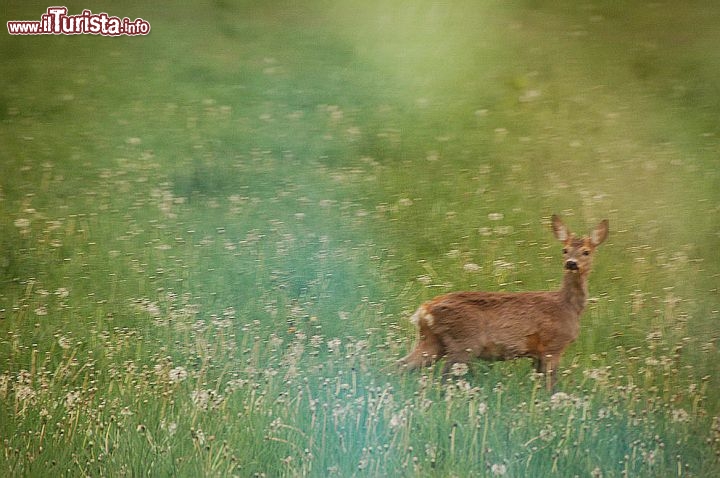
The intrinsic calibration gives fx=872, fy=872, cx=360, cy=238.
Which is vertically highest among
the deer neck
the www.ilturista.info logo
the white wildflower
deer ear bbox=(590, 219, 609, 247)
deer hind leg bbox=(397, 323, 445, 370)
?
the www.ilturista.info logo

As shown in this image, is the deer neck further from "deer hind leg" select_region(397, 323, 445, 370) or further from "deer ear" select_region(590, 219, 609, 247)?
"deer hind leg" select_region(397, 323, 445, 370)

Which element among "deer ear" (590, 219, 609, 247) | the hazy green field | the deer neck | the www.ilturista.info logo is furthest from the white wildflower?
"deer ear" (590, 219, 609, 247)

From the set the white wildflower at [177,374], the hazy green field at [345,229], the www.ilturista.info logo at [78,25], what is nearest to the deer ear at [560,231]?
the hazy green field at [345,229]

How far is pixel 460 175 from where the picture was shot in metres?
3.02

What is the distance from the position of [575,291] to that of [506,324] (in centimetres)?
26

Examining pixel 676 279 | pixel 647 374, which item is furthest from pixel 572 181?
pixel 647 374

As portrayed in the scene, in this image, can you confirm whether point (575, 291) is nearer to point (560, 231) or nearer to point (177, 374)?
point (560, 231)

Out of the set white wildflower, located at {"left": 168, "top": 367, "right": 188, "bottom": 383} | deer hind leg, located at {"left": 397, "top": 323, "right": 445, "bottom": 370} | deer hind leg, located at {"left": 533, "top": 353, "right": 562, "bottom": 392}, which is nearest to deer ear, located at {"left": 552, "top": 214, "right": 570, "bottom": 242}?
deer hind leg, located at {"left": 533, "top": 353, "right": 562, "bottom": 392}

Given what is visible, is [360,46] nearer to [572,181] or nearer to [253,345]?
[572,181]

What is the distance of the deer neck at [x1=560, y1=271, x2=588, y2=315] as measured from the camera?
9.65ft

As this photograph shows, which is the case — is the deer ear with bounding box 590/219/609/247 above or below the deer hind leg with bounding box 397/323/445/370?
above

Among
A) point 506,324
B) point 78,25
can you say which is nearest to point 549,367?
point 506,324

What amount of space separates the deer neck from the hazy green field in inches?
2.5

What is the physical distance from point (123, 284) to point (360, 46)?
1.15 m
